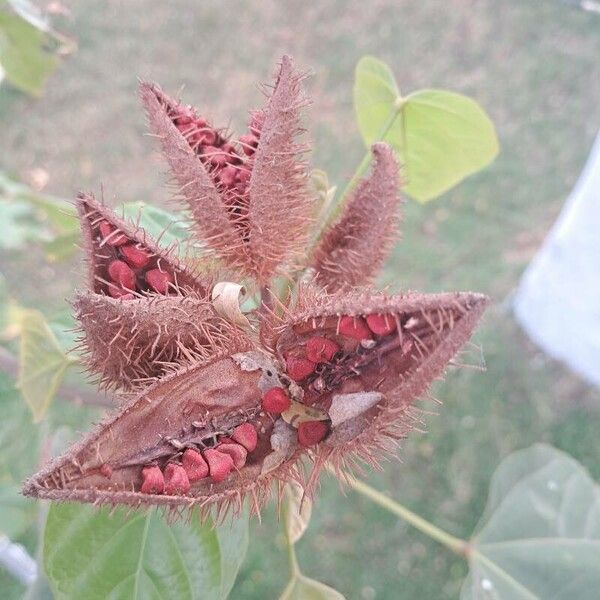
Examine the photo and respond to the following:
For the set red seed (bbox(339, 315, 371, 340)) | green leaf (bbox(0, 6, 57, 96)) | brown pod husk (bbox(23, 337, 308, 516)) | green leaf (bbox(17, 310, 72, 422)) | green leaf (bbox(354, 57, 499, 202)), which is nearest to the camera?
brown pod husk (bbox(23, 337, 308, 516))

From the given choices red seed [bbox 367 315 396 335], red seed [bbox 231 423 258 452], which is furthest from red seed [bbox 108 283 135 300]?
red seed [bbox 367 315 396 335]

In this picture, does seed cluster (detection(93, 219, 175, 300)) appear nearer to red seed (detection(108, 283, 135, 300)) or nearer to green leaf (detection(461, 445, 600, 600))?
red seed (detection(108, 283, 135, 300))

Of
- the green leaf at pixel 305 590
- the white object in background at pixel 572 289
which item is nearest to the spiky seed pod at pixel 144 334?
the green leaf at pixel 305 590

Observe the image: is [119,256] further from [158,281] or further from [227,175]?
[227,175]

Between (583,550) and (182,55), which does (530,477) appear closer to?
(583,550)

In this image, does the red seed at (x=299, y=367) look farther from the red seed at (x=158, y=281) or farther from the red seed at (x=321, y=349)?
the red seed at (x=158, y=281)

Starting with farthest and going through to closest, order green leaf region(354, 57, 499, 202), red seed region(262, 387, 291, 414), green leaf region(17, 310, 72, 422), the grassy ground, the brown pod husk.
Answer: the grassy ground, green leaf region(354, 57, 499, 202), green leaf region(17, 310, 72, 422), red seed region(262, 387, 291, 414), the brown pod husk

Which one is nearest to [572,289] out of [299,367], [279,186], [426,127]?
[426,127]
